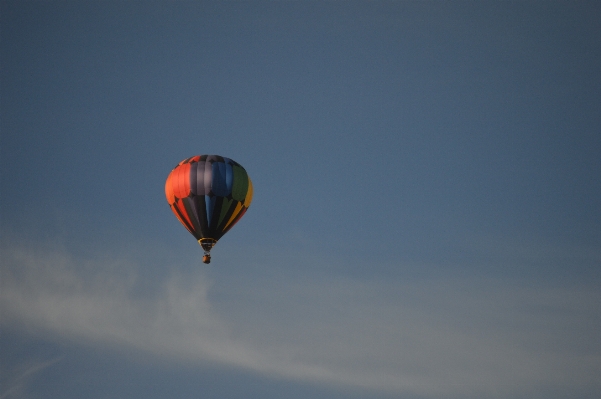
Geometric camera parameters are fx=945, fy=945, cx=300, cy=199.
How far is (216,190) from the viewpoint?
2330 inches

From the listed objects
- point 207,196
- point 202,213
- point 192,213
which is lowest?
point 202,213

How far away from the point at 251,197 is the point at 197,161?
435 cm

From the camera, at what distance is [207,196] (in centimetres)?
5906

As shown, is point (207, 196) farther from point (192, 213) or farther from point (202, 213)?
point (192, 213)

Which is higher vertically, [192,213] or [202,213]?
[192,213]

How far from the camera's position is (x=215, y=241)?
59.0m

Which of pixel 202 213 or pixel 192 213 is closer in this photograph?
pixel 202 213

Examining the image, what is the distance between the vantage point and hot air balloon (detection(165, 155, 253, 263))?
5897 centimetres

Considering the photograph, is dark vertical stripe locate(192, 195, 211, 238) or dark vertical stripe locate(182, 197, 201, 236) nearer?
dark vertical stripe locate(192, 195, 211, 238)

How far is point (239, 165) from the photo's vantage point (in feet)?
201

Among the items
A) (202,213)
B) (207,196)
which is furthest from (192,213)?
(207,196)

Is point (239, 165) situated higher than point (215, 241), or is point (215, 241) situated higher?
point (239, 165)

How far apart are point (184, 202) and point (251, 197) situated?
15.6ft

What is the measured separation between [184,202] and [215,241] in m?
3.18
